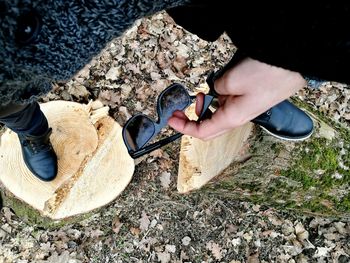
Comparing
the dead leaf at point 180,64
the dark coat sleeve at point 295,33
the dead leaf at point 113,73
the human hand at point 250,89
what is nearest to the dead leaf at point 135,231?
the dead leaf at point 113,73

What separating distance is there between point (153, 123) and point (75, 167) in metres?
0.91

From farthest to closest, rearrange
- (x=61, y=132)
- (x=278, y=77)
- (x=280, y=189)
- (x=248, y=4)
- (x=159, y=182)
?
(x=159, y=182)
(x=61, y=132)
(x=280, y=189)
(x=278, y=77)
(x=248, y=4)

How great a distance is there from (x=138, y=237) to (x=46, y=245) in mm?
596

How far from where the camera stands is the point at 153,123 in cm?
216

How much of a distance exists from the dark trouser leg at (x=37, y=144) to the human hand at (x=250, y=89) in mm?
1331

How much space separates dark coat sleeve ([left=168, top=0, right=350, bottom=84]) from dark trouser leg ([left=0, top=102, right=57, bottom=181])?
5.15ft

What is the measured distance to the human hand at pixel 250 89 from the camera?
4.07 ft

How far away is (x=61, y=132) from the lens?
295cm

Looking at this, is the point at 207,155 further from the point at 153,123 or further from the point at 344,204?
the point at 344,204

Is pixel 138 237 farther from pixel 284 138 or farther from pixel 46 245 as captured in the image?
pixel 284 138

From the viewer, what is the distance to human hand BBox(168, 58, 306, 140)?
1.24m

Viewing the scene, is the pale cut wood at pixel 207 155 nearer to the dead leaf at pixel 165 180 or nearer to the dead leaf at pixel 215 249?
the dead leaf at pixel 165 180

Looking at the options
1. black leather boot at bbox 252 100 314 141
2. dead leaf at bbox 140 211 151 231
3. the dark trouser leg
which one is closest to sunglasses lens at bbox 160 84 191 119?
black leather boot at bbox 252 100 314 141

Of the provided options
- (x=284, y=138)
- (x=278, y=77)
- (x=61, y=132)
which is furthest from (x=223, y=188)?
(x=278, y=77)
